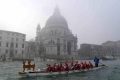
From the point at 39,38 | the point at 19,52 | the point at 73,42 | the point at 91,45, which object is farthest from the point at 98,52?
the point at 19,52

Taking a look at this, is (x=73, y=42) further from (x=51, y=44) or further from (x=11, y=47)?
(x=11, y=47)

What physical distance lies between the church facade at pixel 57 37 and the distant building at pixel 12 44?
26039mm

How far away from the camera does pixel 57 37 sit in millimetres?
114500

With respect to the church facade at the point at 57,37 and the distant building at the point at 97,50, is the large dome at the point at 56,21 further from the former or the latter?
the distant building at the point at 97,50

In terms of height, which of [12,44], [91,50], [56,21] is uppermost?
[56,21]

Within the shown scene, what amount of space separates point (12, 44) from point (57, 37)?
36.1 metres

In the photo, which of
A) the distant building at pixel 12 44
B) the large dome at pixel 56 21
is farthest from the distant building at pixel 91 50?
the distant building at pixel 12 44

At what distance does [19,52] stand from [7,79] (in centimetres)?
6224

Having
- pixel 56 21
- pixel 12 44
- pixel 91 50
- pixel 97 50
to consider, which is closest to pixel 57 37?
pixel 56 21

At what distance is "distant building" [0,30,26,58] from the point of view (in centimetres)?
8006

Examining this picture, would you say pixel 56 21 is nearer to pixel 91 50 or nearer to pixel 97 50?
pixel 91 50

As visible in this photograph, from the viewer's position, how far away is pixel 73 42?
393ft

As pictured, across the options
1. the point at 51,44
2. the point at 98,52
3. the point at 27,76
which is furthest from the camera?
the point at 98,52

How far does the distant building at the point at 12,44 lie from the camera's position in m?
80.1
